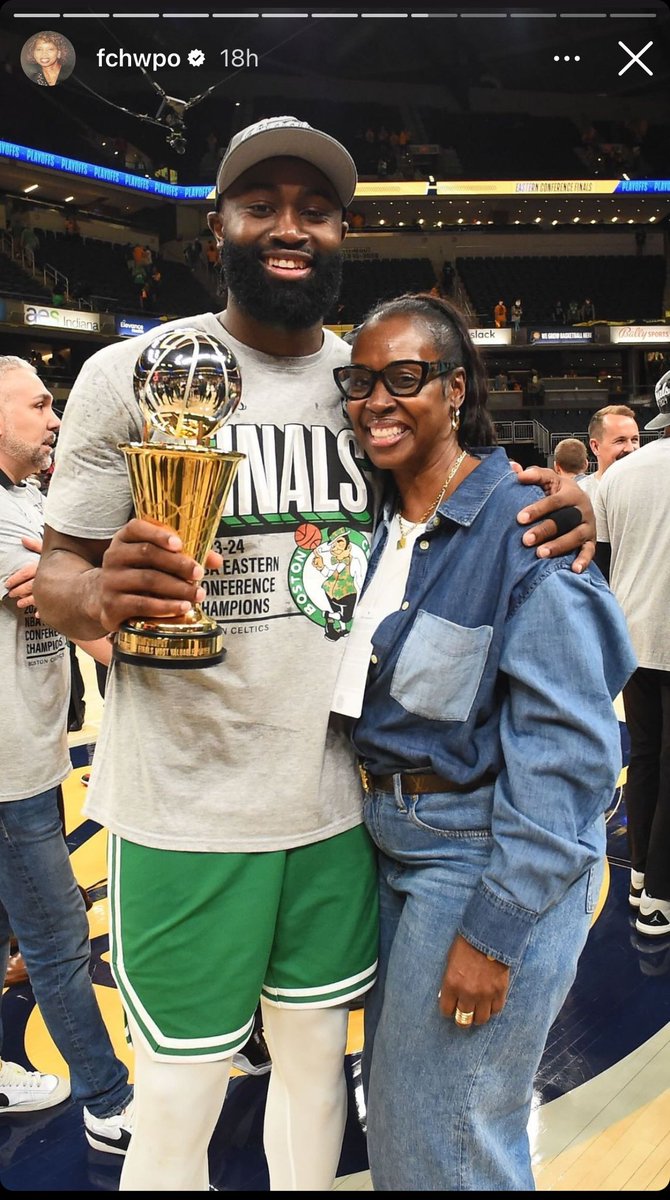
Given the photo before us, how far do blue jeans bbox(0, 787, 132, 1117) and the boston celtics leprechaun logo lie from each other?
3.51 feet

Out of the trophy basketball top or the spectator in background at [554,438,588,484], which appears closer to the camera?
the trophy basketball top

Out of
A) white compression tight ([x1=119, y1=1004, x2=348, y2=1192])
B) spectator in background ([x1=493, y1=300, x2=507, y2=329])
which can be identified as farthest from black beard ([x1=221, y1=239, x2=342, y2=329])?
spectator in background ([x1=493, y1=300, x2=507, y2=329])

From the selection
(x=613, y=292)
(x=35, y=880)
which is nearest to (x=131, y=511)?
(x=35, y=880)

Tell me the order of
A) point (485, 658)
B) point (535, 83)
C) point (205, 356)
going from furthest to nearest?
1. point (535, 83)
2. point (485, 658)
3. point (205, 356)

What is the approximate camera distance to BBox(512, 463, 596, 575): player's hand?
131 centimetres

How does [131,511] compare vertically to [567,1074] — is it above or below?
above

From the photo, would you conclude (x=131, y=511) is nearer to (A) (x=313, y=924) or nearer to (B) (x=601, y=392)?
(A) (x=313, y=924)

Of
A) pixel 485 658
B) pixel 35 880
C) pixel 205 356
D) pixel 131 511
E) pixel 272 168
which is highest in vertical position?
pixel 272 168

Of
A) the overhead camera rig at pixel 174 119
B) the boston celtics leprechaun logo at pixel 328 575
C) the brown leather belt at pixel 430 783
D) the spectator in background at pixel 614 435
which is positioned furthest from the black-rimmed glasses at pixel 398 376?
the overhead camera rig at pixel 174 119

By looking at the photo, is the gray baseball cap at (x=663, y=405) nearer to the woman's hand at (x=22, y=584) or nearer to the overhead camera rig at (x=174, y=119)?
the woman's hand at (x=22, y=584)

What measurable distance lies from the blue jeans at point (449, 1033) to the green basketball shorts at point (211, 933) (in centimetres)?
12

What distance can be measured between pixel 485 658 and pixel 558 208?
24.6 meters

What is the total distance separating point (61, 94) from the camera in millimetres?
21641

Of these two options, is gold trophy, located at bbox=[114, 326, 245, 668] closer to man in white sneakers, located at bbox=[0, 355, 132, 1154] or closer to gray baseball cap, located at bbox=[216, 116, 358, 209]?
gray baseball cap, located at bbox=[216, 116, 358, 209]
